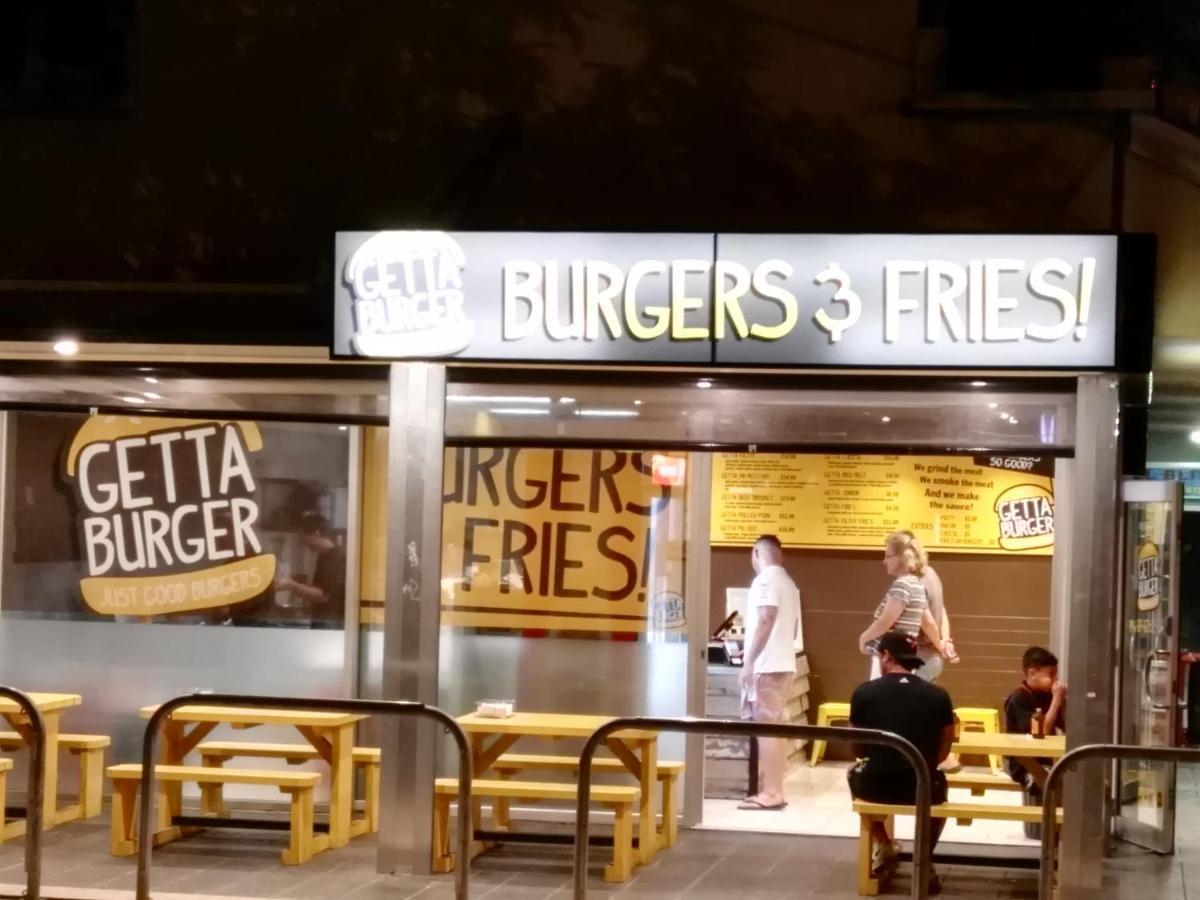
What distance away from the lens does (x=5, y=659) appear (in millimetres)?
10195

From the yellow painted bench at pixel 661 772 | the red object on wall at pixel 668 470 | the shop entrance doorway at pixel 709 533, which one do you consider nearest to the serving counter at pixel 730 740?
the shop entrance doorway at pixel 709 533

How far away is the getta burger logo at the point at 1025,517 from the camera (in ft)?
40.9

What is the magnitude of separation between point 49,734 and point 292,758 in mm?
1466

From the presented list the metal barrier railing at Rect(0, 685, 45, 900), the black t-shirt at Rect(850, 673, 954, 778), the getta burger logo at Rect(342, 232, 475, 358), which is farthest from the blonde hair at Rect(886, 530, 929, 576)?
the metal barrier railing at Rect(0, 685, 45, 900)

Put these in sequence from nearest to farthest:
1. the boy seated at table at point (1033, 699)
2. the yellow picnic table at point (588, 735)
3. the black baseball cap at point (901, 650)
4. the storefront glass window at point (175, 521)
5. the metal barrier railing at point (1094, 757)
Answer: the metal barrier railing at point (1094, 757), the black baseball cap at point (901, 650), the yellow picnic table at point (588, 735), the boy seated at table at point (1033, 699), the storefront glass window at point (175, 521)

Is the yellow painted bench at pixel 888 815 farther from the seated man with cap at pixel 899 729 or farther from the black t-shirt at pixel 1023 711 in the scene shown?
the black t-shirt at pixel 1023 711

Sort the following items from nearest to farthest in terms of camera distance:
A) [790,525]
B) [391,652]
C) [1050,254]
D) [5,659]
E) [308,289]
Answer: [1050,254]
[391,652]
[308,289]
[5,659]
[790,525]

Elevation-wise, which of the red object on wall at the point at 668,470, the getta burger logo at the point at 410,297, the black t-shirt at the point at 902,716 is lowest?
the black t-shirt at the point at 902,716

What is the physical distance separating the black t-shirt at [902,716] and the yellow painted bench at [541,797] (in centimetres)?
121

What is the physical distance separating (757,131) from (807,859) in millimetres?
3913

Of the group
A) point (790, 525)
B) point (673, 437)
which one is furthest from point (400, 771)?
point (790, 525)

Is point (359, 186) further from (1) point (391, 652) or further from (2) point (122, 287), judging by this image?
(1) point (391, 652)

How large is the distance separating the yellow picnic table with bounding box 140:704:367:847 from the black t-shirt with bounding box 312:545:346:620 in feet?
2.72

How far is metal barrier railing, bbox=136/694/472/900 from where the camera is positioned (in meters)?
6.70
